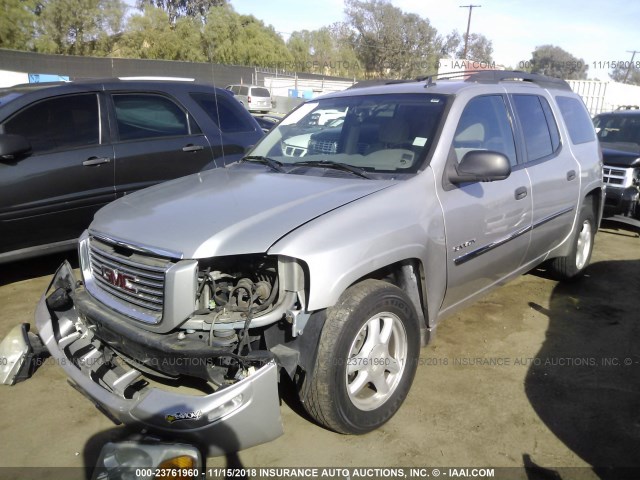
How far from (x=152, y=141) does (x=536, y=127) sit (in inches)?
142

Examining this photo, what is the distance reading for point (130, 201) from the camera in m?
3.29

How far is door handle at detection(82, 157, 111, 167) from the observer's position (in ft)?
16.1

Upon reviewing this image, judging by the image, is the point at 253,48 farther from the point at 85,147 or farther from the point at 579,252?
the point at 579,252

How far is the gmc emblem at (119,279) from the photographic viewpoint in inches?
106

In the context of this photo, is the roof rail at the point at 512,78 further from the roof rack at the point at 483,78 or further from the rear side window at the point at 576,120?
the rear side window at the point at 576,120

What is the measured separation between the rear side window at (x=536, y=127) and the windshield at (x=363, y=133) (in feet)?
3.20

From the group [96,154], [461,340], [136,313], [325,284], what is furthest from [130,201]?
[461,340]

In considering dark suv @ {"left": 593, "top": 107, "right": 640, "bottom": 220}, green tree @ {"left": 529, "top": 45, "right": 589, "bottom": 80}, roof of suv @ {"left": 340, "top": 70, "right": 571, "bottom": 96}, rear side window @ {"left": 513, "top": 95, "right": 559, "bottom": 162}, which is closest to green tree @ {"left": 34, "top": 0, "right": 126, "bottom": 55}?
green tree @ {"left": 529, "top": 45, "right": 589, "bottom": 80}

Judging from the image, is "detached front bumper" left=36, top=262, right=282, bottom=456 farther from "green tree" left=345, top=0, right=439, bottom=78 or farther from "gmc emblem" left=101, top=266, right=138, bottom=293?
"green tree" left=345, top=0, right=439, bottom=78

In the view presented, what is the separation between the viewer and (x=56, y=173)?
15.5ft

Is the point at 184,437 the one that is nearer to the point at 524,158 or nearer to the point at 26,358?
the point at 26,358

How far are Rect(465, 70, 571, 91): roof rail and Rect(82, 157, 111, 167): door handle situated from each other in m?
3.29

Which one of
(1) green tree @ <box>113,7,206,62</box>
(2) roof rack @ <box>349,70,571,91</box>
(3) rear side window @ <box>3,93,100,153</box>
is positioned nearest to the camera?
(2) roof rack @ <box>349,70,571,91</box>

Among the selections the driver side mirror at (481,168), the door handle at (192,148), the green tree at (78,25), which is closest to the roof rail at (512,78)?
the driver side mirror at (481,168)
